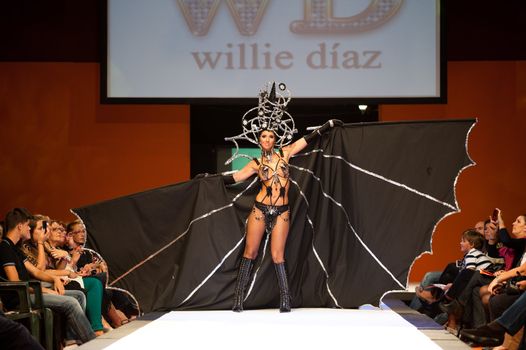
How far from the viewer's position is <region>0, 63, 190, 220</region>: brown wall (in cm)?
825

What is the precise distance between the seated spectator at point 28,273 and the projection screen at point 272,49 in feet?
9.23

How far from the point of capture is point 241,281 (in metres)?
5.32

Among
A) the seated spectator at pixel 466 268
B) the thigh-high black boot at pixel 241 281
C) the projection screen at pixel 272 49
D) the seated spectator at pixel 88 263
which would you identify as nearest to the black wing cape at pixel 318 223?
the thigh-high black boot at pixel 241 281

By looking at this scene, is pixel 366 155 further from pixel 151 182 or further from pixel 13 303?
pixel 151 182

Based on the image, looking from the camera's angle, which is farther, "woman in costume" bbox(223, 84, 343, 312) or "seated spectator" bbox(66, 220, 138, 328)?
"seated spectator" bbox(66, 220, 138, 328)

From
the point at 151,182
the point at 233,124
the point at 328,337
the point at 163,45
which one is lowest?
the point at 328,337

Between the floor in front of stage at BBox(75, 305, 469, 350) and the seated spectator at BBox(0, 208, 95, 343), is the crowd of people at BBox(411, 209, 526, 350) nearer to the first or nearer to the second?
the floor in front of stage at BBox(75, 305, 469, 350)

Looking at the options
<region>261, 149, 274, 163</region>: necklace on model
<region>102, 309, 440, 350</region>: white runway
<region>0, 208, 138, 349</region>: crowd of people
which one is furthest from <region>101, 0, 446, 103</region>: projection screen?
<region>102, 309, 440, 350</region>: white runway

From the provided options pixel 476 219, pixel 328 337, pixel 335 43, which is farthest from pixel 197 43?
pixel 328 337

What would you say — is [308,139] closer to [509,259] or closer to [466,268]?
[466,268]

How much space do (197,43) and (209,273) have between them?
3.12 meters

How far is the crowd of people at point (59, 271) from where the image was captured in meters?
5.11

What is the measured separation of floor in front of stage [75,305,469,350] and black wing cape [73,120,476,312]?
0.75 ft

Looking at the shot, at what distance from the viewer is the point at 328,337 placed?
4.29 metres
